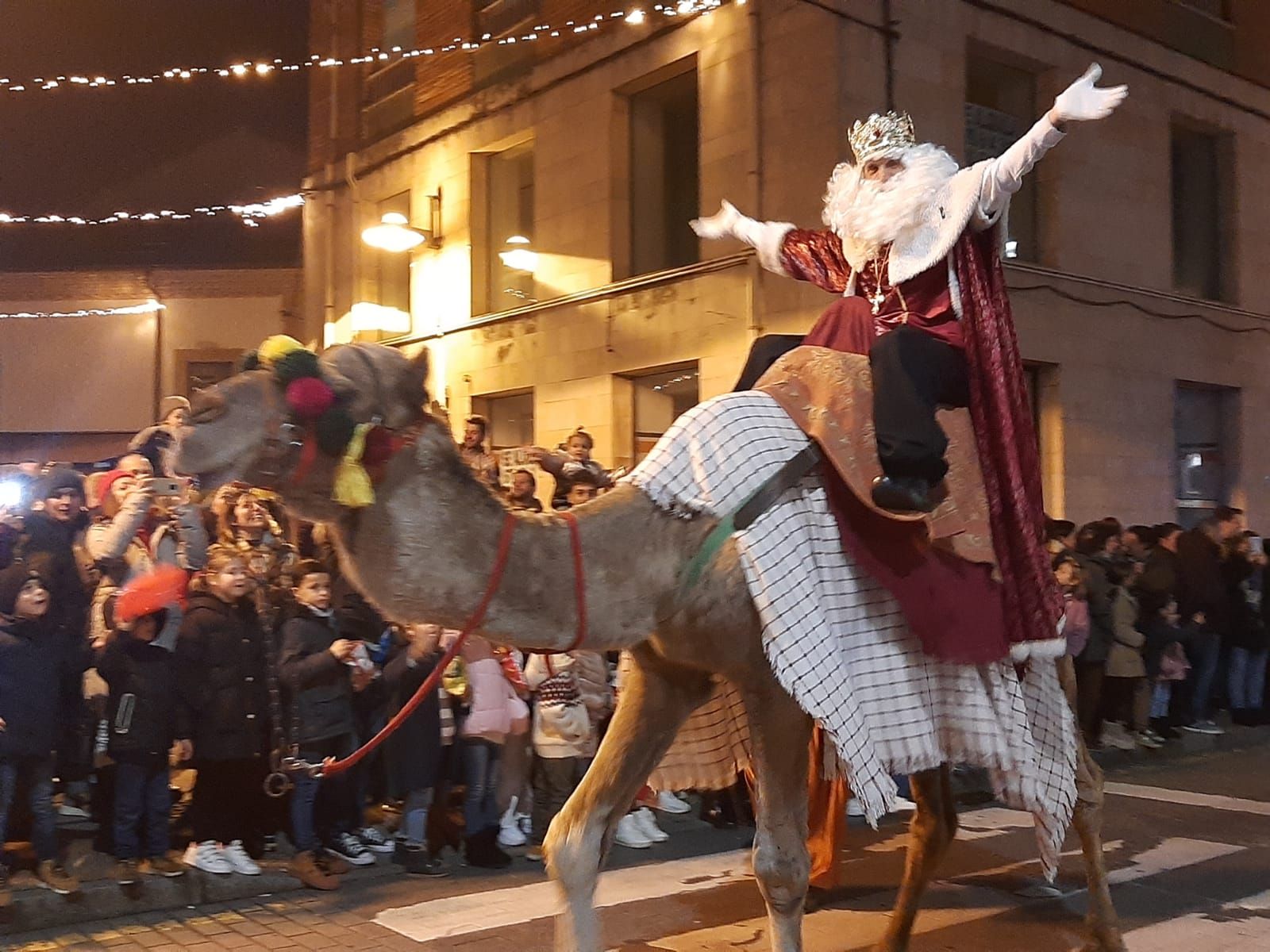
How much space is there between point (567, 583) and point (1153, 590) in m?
10.1

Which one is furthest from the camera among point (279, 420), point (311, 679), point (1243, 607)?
point (1243, 607)

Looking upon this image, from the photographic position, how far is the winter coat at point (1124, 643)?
1138 cm

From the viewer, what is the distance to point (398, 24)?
743 inches

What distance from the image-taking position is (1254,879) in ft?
21.4

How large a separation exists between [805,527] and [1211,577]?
1050cm

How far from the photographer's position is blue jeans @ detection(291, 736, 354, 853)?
277 inches

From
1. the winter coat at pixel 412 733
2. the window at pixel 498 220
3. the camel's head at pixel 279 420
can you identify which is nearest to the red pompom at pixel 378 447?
the camel's head at pixel 279 420

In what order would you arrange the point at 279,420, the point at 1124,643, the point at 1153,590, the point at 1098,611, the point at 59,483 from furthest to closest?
the point at 1153,590, the point at 1124,643, the point at 1098,611, the point at 59,483, the point at 279,420

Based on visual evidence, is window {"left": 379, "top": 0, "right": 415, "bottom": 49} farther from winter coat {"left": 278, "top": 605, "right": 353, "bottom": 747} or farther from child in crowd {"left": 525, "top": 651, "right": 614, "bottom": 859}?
winter coat {"left": 278, "top": 605, "right": 353, "bottom": 747}

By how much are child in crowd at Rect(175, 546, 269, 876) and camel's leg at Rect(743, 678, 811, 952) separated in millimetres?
3970

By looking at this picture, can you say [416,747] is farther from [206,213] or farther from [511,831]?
[206,213]

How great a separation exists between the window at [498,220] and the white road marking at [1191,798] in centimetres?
1022

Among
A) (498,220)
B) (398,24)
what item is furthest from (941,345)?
(398,24)

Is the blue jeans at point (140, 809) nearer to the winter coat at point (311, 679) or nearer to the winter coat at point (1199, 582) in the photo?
the winter coat at point (311, 679)
